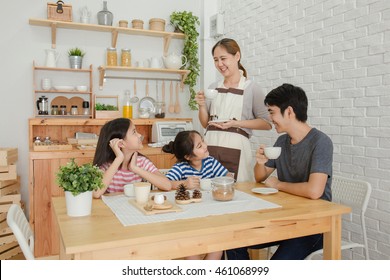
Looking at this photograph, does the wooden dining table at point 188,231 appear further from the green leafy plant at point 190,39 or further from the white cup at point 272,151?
the green leafy plant at point 190,39

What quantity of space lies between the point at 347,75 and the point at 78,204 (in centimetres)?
196

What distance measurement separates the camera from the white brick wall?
7.51 ft

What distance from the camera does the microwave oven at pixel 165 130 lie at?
366 cm

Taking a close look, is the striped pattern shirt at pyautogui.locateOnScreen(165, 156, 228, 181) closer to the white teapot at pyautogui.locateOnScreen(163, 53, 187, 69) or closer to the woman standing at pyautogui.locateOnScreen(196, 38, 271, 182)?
the woman standing at pyautogui.locateOnScreen(196, 38, 271, 182)

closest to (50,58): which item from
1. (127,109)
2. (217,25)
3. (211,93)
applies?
(127,109)

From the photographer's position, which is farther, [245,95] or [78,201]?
[245,95]

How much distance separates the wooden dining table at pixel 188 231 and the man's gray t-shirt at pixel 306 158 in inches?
8.0

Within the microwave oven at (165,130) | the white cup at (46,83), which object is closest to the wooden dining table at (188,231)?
the microwave oven at (165,130)

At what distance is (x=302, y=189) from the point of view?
1.68 m

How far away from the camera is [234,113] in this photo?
2.40 m

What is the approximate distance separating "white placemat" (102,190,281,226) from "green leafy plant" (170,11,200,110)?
2487mm
